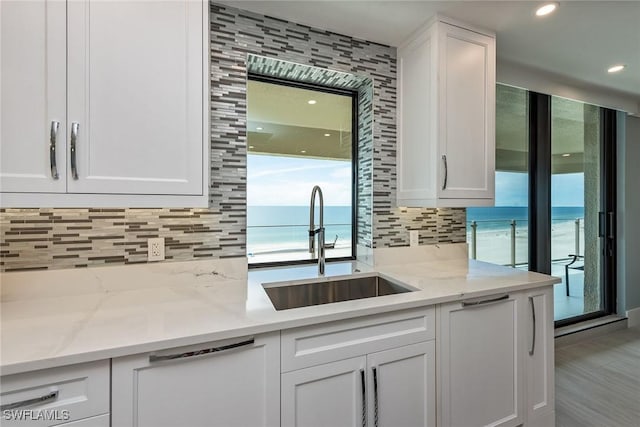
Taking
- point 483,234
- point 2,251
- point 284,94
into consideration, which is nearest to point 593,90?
point 483,234

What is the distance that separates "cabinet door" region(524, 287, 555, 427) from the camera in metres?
1.65

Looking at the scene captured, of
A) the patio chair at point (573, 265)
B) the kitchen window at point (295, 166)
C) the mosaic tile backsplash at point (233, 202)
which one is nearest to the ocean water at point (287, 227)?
the kitchen window at point (295, 166)

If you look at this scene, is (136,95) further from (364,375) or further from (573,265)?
(573,265)

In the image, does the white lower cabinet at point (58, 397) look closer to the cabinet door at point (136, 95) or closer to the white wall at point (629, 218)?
the cabinet door at point (136, 95)

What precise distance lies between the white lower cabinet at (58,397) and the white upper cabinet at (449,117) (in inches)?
66.1

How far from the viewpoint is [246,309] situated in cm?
121

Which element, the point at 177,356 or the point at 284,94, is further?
the point at 284,94

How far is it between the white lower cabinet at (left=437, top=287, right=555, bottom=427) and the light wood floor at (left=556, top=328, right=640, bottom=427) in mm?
421

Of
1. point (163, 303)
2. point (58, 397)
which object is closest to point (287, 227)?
point (163, 303)

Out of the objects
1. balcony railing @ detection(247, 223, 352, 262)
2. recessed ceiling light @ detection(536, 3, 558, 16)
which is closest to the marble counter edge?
balcony railing @ detection(247, 223, 352, 262)

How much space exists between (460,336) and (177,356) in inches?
48.6

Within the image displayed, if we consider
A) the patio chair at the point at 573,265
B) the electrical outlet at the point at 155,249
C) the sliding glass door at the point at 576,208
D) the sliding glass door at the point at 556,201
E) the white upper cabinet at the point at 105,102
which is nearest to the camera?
the white upper cabinet at the point at 105,102

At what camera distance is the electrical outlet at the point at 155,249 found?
4.99 feet

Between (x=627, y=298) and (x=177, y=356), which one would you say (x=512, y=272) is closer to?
(x=177, y=356)
